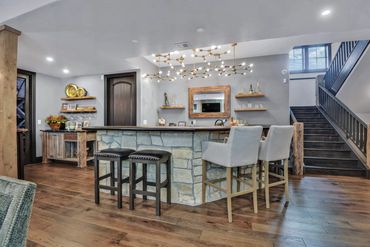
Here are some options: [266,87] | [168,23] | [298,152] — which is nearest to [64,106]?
[168,23]

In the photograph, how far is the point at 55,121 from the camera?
5398 millimetres

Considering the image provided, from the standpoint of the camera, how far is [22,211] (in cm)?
75

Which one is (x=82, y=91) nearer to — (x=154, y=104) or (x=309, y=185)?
(x=154, y=104)

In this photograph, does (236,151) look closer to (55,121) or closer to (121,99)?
(121,99)

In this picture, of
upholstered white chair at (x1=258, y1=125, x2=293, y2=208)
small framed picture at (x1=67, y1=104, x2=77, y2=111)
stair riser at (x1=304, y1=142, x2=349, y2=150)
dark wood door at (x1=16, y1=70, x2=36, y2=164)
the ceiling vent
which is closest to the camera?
upholstered white chair at (x1=258, y1=125, x2=293, y2=208)

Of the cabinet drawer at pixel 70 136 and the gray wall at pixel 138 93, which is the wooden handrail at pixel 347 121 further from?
the cabinet drawer at pixel 70 136

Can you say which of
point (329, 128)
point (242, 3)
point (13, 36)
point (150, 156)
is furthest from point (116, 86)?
point (329, 128)

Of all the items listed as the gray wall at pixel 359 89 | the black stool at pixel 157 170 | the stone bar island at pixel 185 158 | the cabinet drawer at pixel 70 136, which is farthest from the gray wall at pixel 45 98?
the gray wall at pixel 359 89

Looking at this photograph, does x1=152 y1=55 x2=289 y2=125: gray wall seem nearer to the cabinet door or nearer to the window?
the window

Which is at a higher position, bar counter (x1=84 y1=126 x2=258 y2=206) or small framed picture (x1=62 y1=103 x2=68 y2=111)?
small framed picture (x1=62 y1=103 x2=68 y2=111)

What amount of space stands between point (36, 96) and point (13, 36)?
9.87 ft

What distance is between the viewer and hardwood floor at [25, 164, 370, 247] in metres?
1.87

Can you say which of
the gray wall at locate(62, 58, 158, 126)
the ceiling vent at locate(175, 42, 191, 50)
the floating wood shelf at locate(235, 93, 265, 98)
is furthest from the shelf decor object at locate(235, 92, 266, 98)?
the gray wall at locate(62, 58, 158, 126)

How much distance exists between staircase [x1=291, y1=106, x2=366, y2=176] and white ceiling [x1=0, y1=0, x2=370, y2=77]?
2417 millimetres
